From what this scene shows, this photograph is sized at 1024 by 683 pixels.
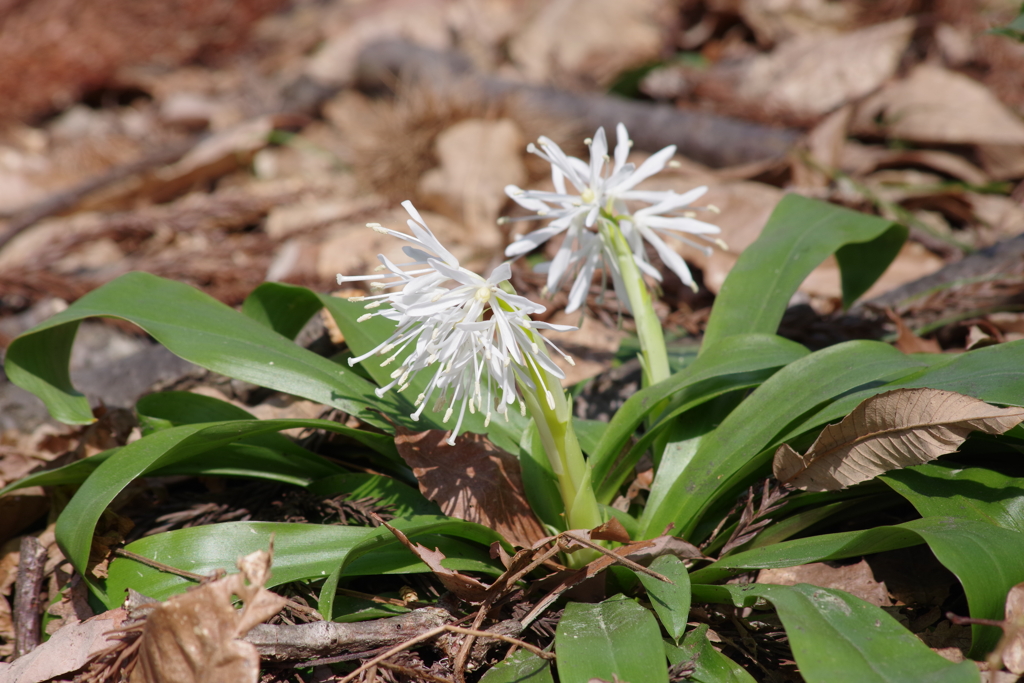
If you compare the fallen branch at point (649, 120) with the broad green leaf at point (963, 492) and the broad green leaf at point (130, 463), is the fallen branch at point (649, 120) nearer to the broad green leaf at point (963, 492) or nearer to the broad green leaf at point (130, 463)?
the broad green leaf at point (963, 492)

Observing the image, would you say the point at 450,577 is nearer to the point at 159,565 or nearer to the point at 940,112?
the point at 159,565

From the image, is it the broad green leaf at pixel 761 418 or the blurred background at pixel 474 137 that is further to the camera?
the blurred background at pixel 474 137

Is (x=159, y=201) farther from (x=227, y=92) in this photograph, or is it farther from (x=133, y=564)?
(x=133, y=564)

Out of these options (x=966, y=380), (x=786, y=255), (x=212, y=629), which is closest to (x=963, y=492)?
(x=966, y=380)

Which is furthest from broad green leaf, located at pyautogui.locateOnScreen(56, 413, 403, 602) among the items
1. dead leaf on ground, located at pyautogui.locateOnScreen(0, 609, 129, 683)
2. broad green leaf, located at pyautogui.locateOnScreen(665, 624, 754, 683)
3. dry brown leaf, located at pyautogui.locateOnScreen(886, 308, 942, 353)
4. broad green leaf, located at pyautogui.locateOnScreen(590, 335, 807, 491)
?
dry brown leaf, located at pyautogui.locateOnScreen(886, 308, 942, 353)

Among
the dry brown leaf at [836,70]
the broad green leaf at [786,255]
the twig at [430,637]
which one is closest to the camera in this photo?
the twig at [430,637]

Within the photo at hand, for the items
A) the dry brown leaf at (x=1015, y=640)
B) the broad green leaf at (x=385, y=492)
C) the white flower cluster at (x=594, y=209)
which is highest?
the white flower cluster at (x=594, y=209)

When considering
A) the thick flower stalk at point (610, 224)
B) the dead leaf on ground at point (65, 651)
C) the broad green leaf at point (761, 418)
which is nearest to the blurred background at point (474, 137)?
the thick flower stalk at point (610, 224)

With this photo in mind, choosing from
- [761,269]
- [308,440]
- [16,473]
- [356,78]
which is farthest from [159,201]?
[761,269]
